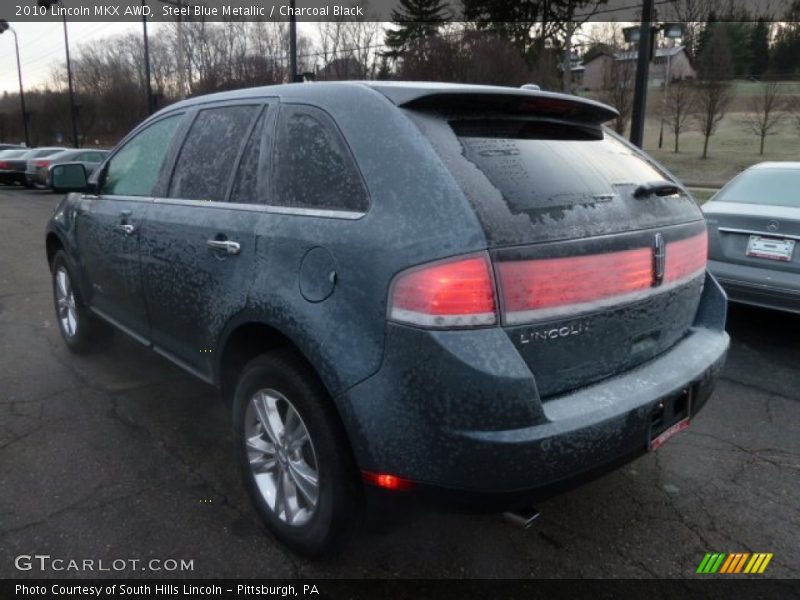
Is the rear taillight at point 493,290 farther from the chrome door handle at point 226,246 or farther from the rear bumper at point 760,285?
the rear bumper at point 760,285

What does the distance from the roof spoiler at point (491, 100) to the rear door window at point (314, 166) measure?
0.27 m

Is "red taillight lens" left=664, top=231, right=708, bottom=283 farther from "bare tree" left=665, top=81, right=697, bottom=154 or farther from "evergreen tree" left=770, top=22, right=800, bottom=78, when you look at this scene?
"evergreen tree" left=770, top=22, right=800, bottom=78

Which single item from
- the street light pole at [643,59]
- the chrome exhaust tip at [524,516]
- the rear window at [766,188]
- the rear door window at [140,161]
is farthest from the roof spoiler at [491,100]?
the street light pole at [643,59]

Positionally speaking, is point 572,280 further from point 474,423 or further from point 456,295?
point 474,423

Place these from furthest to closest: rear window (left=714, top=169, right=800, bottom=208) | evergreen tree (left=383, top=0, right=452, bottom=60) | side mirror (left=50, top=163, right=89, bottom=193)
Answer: evergreen tree (left=383, top=0, right=452, bottom=60) < rear window (left=714, top=169, right=800, bottom=208) < side mirror (left=50, top=163, right=89, bottom=193)

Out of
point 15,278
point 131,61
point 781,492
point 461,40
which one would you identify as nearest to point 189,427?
point 781,492

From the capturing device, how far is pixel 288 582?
2316 mm

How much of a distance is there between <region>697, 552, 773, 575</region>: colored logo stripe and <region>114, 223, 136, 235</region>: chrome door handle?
122 inches

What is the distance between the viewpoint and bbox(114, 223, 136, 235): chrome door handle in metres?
3.42

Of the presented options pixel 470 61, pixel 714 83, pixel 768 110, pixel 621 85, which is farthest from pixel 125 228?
pixel 768 110

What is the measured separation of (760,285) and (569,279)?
131 inches

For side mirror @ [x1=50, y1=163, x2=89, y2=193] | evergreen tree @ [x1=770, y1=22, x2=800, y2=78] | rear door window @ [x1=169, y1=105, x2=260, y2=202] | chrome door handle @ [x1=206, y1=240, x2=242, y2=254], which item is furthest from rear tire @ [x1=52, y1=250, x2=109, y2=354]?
evergreen tree @ [x1=770, y1=22, x2=800, y2=78]

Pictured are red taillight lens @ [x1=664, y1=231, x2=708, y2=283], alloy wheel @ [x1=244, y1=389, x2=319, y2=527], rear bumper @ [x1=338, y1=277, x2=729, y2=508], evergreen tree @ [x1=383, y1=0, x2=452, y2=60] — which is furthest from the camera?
evergreen tree @ [x1=383, y1=0, x2=452, y2=60]

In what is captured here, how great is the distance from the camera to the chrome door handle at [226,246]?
2574mm
